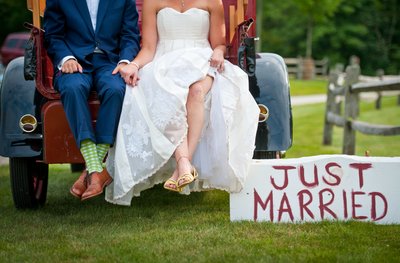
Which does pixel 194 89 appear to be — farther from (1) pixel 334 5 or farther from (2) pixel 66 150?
(1) pixel 334 5

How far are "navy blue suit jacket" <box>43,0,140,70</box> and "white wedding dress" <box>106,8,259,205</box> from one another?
39 centimetres

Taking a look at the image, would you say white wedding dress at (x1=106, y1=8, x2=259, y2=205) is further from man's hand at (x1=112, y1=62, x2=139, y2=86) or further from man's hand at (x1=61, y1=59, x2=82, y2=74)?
man's hand at (x1=61, y1=59, x2=82, y2=74)

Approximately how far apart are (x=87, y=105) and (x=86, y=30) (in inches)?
30.3

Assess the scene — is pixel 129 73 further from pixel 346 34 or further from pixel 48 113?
pixel 346 34

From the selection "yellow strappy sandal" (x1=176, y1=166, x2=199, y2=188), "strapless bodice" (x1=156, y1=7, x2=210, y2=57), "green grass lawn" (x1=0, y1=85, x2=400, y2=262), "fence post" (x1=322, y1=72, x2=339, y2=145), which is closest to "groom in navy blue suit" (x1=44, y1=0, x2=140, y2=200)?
"strapless bodice" (x1=156, y1=7, x2=210, y2=57)

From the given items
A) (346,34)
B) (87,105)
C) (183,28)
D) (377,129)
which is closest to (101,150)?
(87,105)

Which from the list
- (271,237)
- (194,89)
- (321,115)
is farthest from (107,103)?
(321,115)

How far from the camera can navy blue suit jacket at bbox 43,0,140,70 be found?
541 cm

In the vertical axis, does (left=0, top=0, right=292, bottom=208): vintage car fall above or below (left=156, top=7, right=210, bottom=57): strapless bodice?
below

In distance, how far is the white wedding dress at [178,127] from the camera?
490 cm

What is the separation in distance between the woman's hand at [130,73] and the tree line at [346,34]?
160 feet

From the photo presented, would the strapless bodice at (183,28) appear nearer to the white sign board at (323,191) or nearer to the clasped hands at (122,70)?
the clasped hands at (122,70)

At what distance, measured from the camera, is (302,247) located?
414cm

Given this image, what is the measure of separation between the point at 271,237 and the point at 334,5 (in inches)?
1632
